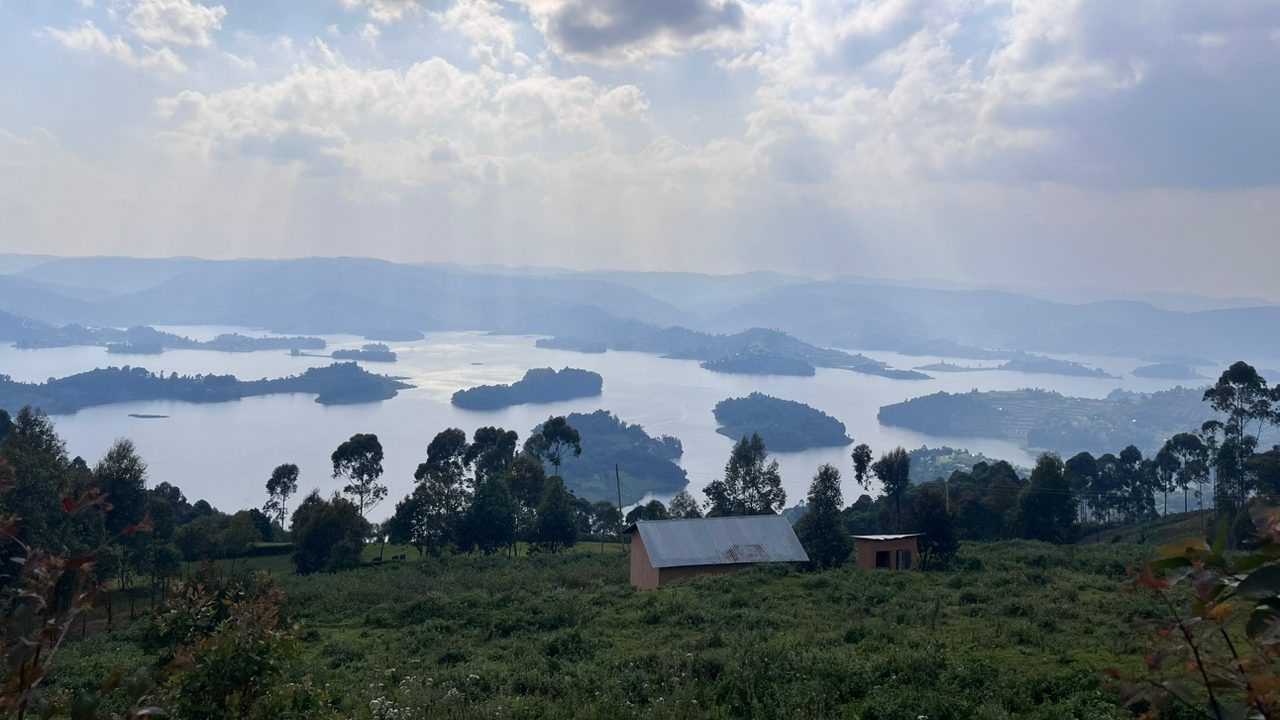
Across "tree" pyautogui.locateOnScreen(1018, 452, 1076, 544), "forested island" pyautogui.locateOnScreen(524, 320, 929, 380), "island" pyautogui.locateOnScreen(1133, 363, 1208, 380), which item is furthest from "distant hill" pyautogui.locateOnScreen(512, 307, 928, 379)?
"tree" pyautogui.locateOnScreen(1018, 452, 1076, 544)

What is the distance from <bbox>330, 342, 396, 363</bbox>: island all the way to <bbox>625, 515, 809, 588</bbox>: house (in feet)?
430

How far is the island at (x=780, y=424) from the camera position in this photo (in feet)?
300

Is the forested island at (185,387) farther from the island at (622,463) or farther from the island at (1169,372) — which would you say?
the island at (1169,372)

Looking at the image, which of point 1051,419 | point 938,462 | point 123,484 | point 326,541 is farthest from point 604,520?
point 1051,419

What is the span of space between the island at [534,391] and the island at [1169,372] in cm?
12412

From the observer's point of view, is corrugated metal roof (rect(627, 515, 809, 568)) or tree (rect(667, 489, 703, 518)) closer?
corrugated metal roof (rect(627, 515, 809, 568))

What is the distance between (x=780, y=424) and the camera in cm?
9500

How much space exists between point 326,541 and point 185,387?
93784 mm

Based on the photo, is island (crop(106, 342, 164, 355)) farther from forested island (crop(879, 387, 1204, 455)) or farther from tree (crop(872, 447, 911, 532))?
tree (crop(872, 447, 911, 532))

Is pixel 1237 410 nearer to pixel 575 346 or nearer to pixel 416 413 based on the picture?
pixel 416 413

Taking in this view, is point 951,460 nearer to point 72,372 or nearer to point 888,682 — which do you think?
point 888,682

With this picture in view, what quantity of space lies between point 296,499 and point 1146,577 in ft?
217

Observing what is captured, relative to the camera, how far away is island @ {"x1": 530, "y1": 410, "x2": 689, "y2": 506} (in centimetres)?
7206

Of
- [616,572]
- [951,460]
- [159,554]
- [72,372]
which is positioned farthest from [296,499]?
[72,372]
